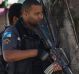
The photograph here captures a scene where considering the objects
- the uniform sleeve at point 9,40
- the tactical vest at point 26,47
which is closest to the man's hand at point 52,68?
the tactical vest at point 26,47

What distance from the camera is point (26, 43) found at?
4098 mm

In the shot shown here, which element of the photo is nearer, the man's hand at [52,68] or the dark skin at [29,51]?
the dark skin at [29,51]

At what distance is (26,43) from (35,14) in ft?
1.05

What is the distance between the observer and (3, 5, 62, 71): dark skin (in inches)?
157

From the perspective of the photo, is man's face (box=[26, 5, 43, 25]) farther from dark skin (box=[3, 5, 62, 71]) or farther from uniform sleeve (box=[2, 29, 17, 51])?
uniform sleeve (box=[2, 29, 17, 51])

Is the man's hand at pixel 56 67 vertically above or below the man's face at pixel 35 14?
below

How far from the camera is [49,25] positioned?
4.66 m

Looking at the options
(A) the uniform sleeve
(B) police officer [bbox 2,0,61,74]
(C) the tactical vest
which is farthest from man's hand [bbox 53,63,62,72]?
(A) the uniform sleeve

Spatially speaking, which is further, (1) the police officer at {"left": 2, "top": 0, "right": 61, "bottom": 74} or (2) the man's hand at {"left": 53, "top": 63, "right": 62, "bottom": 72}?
(2) the man's hand at {"left": 53, "top": 63, "right": 62, "bottom": 72}

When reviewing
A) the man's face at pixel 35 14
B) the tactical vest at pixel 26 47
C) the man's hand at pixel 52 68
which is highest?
the man's face at pixel 35 14

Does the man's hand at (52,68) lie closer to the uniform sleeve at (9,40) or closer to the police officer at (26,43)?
the police officer at (26,43)

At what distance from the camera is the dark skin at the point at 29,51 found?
13.1 feet

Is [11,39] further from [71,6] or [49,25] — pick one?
[71,6]

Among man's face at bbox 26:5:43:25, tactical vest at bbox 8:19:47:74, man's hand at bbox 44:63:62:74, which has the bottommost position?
man's hand at bbox 44:63:62:74
